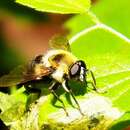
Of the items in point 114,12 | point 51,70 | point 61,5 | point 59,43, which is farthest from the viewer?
point 114,12

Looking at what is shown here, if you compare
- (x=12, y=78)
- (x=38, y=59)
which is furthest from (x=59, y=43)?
(x=12, y=78)

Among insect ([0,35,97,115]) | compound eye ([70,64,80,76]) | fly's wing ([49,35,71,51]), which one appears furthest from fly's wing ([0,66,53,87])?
fly's wing ([49,35,71,51])

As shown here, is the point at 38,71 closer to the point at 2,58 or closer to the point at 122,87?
the point at 122,87

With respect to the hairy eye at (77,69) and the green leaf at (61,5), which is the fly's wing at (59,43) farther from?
the green leaf at (61,5)

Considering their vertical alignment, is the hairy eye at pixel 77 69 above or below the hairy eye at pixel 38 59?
below

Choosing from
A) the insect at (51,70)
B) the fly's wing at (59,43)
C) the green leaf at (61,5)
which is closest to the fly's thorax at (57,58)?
the insect at (51,70)

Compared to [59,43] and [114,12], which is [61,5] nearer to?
[59,43]

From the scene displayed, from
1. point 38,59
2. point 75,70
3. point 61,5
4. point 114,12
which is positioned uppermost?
point 114,12
